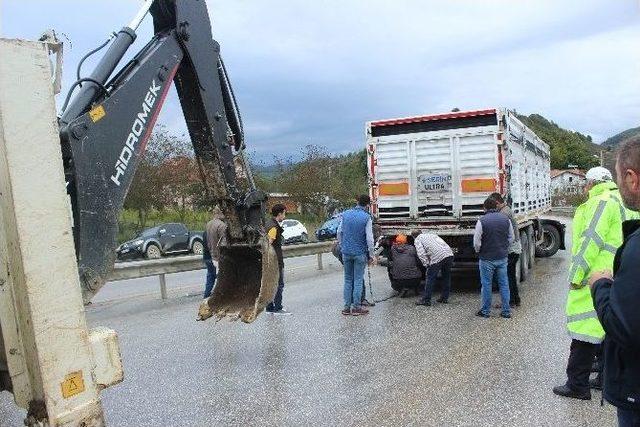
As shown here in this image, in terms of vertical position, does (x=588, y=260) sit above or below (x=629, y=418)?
above

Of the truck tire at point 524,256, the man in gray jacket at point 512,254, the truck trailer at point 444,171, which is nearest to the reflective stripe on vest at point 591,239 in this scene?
the man in gray jacket at point 512,254

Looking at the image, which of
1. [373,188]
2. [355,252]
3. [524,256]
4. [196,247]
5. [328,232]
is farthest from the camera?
[328,232]

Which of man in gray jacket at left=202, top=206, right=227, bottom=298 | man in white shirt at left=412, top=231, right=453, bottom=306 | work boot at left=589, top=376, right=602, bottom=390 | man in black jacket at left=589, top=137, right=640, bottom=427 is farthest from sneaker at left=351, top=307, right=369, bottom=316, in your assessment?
man in black jacket at left=589, top=137, right=640, bottom=427

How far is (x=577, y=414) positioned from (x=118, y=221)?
3.68 metres

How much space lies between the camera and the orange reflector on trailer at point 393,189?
11.0m

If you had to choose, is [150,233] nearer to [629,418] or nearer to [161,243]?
[161,243]

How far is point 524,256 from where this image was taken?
11914 millimetres

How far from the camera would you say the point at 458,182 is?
34.6ft

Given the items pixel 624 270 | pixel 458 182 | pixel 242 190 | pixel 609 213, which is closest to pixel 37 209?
pixel 624 270

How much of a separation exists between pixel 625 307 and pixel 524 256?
10120 mm

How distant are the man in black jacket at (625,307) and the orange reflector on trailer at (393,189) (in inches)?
331

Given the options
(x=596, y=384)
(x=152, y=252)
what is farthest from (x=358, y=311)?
(x=152, y=252)

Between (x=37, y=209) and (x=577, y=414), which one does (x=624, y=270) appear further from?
Answer: (x=577, y=414)

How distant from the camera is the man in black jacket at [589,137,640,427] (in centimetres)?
223
